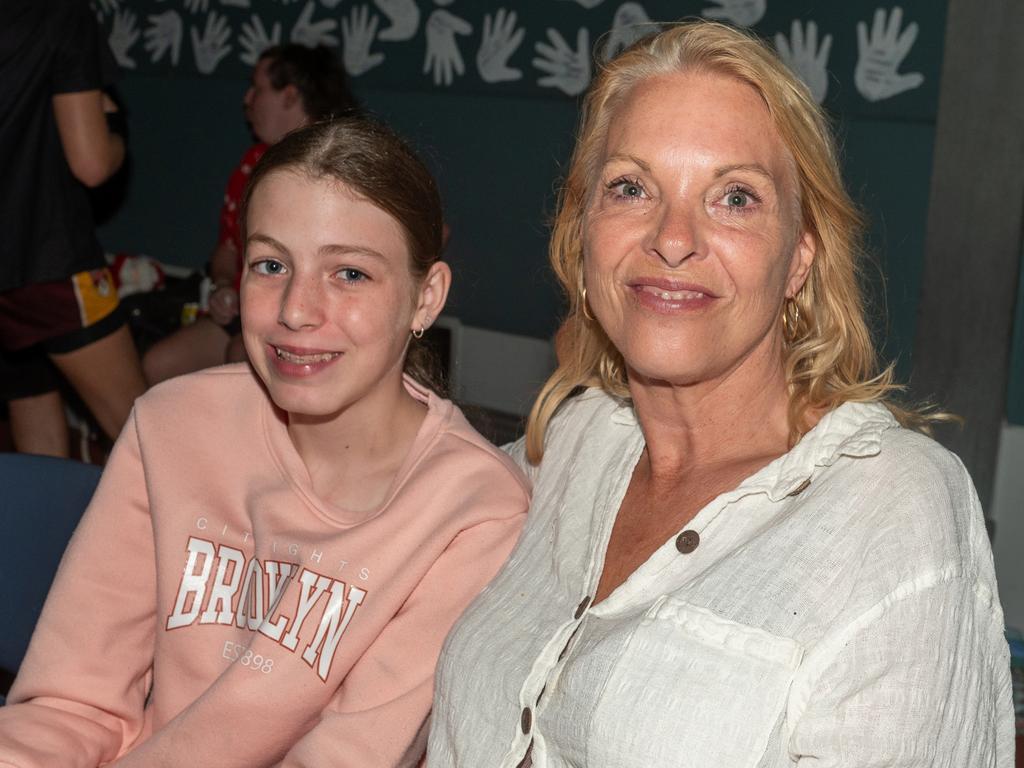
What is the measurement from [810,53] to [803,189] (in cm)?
237

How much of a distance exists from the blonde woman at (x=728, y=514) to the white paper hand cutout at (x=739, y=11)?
2.32 metres

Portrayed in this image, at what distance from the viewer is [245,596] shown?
1769mm

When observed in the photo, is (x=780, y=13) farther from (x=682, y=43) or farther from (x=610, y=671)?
(x=610, y=671)

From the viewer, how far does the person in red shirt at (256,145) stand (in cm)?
445

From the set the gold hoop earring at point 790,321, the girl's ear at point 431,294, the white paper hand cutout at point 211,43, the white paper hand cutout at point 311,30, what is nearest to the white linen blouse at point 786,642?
the gold hoop earring at point 790,321

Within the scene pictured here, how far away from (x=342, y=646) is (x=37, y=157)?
2.52 meters

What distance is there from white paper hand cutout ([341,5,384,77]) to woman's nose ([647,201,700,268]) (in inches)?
142

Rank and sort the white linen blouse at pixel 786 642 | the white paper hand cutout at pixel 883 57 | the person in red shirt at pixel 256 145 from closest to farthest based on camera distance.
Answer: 1. the white linen blouse at pixel 786 642
2. the white paper hand cutout at pixel 883 57
3. the person in red shirt at pixel 256 145

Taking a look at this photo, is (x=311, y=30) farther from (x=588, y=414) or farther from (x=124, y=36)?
(x=588, y=414)

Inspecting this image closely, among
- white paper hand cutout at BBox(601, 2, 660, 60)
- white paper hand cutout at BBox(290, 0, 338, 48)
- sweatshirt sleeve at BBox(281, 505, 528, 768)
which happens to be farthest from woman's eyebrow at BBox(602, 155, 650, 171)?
white paper hand cutout at BBox(290, 0, 338, 48)

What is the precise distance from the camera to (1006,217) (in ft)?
11.6

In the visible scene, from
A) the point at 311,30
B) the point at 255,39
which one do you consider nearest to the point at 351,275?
the point at 311,30

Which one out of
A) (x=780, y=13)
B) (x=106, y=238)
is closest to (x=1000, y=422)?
(x=780, y=13)

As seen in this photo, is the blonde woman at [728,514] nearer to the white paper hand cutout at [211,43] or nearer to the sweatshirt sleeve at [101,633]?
the sweatshirt sleeve at [101,633]
